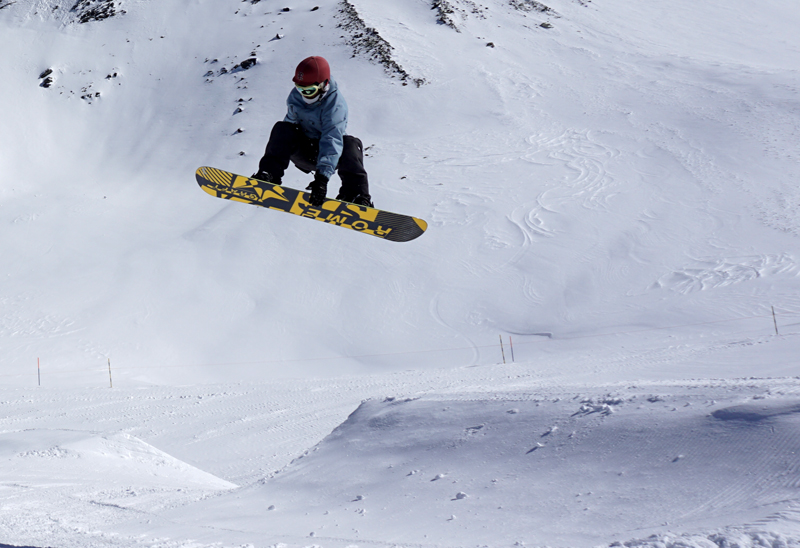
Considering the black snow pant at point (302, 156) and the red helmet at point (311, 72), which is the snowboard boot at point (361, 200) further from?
the red helmet at point (311, 72)

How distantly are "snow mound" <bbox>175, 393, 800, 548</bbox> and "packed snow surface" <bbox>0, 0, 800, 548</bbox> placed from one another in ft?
0.08

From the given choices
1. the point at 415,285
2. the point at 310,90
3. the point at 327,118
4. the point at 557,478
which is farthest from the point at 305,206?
the point at 415,285

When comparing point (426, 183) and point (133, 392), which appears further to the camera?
point (426, 183)

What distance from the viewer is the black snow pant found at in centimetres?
612

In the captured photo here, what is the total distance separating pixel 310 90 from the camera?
18.0 feet

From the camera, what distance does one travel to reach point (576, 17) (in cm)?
4425

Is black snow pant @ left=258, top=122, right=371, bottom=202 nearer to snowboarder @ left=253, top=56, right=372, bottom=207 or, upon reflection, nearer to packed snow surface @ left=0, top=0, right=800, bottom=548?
snowboarder @ left=253, top=56, right=372, bottom=207

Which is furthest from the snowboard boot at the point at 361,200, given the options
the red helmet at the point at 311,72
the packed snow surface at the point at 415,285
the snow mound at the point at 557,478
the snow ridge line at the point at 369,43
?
the snow ridge line at the point at 369,43

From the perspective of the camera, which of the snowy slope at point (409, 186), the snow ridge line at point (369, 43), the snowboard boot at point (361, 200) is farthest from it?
the snow ridge line at point (369, 43)

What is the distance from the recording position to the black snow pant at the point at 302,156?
6.12 metres

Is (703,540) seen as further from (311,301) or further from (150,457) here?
(311,301)

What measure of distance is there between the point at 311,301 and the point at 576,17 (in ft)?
111

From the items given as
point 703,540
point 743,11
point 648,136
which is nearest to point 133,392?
point 703,540

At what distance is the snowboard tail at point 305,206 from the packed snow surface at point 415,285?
6.41 ft
